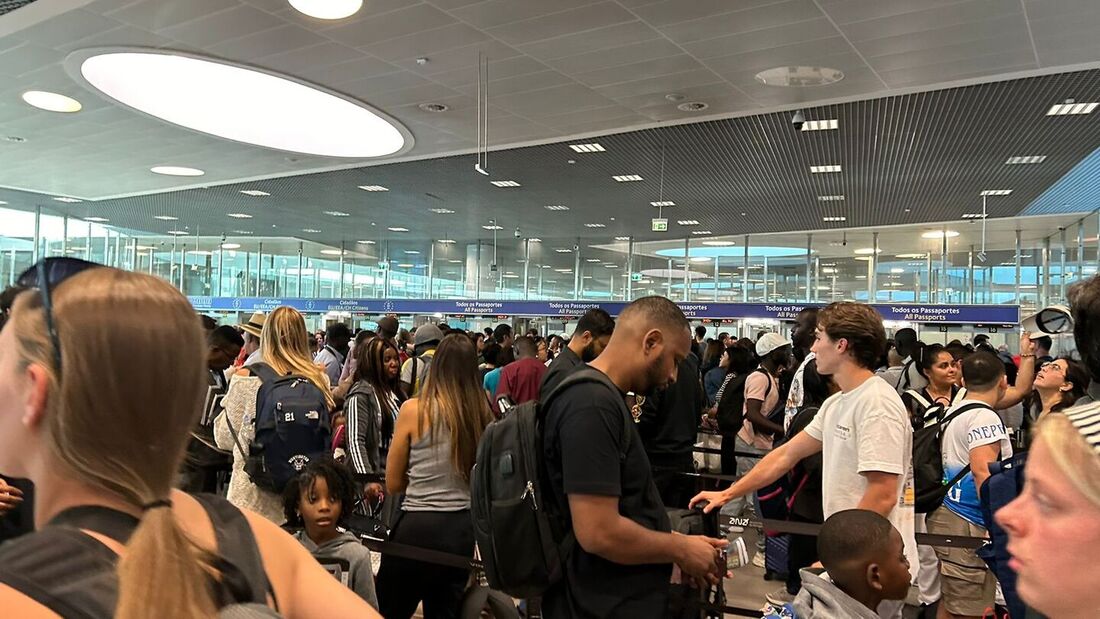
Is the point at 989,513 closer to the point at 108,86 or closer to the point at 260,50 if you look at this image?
the point at 260,50

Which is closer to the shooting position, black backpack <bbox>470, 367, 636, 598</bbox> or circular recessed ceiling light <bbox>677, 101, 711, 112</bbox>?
black backpack <bbox>470, 367, 636, 598</bbox>

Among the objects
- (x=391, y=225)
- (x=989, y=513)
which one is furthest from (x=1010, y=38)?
(x=391, y=225)

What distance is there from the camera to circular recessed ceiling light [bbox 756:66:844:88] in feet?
25.7

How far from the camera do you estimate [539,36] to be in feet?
23.5

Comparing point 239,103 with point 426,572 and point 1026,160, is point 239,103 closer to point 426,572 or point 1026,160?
point 426,572

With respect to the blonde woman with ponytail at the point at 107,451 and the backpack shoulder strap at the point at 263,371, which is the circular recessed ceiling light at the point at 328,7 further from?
the blonde woman with ponytail at the point at 107,451

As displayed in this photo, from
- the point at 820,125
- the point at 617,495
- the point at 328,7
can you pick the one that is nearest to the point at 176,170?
the point at 328,7

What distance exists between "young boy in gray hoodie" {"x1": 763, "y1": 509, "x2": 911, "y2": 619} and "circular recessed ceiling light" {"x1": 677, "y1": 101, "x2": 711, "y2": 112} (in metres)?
7.47

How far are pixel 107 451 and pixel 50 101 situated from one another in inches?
447

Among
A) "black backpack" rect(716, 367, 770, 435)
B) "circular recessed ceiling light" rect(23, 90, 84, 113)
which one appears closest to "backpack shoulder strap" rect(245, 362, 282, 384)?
"black backpack" rect(716, 367, 770, 435)

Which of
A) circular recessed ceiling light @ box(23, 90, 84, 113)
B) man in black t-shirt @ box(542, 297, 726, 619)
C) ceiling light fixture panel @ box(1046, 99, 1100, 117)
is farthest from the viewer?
circular recessed ceiling light @ box(23, 90, 84, 113)

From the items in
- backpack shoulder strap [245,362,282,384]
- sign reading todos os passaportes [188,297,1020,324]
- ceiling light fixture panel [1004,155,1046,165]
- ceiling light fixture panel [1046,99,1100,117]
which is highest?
ceiling light fixture panel [1046,99,1100,117]

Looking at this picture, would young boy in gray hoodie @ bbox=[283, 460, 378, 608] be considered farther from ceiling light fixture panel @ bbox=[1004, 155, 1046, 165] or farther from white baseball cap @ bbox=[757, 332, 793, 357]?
ceiling light fixture panel @ bbox=[1004, 155, 1046, 165]

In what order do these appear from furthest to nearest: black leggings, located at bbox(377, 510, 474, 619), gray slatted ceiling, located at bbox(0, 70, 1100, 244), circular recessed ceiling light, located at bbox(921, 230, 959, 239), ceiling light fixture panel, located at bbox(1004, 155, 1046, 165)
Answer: circular recessed ceiling light, located at bbox(921, 230, 959, 239) → ceiling light fixture panel, located at bbox(1004, 155, 1046, 165) → gray slatted ceiling, located at bbox(0, 70, 1100, 244) → black leggings, located at bbox(377, 510, 474, 619)
